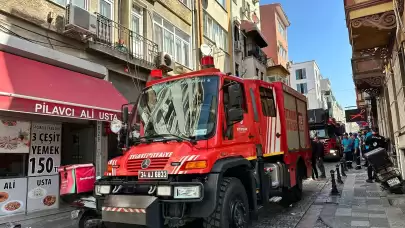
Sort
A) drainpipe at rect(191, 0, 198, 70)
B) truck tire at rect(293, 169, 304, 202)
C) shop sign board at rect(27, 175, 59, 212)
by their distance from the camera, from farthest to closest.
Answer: drainpipe at rect(191, 0, 198, 70) < truck tire at rect(293, 169, 304, 202) < shop sign board at rect(27, 175, 59, 212)

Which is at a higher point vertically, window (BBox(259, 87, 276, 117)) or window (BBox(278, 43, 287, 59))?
window (BBox(278, 43, 287, 59))

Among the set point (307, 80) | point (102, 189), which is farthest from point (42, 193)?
point (307, 80)

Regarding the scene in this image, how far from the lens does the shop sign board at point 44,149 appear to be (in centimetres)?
843

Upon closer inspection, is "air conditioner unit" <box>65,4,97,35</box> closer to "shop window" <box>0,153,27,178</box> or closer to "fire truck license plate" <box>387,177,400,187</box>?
"shop window" <box>0,153,27,178</box>

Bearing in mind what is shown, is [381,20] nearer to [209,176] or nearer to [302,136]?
[302,136]

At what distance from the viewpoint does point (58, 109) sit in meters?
7.39

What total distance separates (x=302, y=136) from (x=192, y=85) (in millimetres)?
5307

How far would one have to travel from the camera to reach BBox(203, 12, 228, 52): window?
1954 centimetres

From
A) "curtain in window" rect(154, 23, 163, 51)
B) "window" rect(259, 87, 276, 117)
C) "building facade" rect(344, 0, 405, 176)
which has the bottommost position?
"window" rect(259, 87, 276, 117)

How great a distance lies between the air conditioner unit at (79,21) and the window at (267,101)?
542 centimetres

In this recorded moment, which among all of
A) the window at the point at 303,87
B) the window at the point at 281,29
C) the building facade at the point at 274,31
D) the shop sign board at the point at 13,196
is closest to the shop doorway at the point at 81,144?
the shop sign board at the point at 13,196

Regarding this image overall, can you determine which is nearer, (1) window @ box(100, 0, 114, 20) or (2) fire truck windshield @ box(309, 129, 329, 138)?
(1) window @ box(100, 0, 114, 20)

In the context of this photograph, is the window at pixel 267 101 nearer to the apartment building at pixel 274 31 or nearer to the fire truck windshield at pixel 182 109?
the fire truck windshield at pixel 182 109

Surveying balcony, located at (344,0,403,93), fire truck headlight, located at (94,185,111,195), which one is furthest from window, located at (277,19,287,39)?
fire truck headlight, located at (94,185,111,195)
